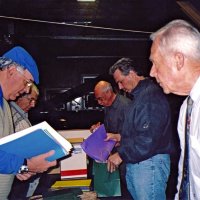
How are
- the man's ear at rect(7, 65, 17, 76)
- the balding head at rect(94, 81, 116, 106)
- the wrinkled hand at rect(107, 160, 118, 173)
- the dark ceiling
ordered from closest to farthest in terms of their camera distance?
the man's ear at rect(7, 65, 17, 76), the wrinkled hand at rect(107, 160, 118, 173), the balding head at rect(94, 81, 116, 106), the dark ceiling

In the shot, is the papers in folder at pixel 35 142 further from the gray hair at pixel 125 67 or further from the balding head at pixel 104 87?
the balding head at pixel 104 87

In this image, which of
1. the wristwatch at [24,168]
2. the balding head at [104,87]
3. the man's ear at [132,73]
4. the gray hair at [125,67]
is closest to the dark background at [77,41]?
the balding head at [104,87]

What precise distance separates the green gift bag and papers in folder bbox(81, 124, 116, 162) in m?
0.19

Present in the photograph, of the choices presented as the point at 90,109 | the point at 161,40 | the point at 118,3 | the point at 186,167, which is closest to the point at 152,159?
the point at 186,167

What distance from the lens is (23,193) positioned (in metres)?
2.73

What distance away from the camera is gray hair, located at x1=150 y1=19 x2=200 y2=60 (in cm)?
148

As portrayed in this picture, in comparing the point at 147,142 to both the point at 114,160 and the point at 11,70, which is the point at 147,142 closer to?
the point at 114,160

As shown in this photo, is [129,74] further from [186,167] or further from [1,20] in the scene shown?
[1,20]

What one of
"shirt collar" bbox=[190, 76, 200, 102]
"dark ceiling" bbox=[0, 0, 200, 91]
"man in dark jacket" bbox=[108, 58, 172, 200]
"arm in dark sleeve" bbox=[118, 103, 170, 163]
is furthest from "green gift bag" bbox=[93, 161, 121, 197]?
"dark ceiling" bbox=[0, 0, 200, 91]

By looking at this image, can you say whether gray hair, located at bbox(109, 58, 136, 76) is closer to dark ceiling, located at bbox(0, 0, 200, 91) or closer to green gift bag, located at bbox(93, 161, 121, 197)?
green gift bag, located at bbox(93, 161, 121, 197)

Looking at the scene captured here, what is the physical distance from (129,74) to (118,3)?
10.7 ft

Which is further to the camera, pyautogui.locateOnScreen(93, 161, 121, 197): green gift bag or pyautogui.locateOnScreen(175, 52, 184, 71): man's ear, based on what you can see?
pyautogui.locateOnScreen(93, 161, 121, 197): green gift bag

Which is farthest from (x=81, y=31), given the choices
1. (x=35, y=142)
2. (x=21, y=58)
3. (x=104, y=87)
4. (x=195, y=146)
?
(x=195, y=146)

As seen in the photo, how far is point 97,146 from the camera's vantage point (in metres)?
2.66
